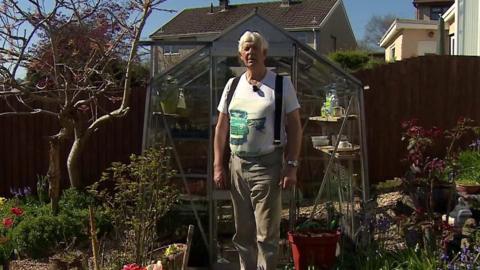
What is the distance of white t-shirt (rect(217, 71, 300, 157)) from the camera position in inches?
149

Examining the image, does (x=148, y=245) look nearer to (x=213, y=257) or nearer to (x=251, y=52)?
(x=213, y=257)

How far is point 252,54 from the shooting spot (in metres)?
3.77

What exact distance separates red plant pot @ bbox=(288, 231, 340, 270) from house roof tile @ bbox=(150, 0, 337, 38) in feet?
88.7

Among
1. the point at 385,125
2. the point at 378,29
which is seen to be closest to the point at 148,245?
the point at 385,125

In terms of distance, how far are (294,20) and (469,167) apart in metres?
25.2

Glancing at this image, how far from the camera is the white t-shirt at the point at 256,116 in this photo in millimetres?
3777

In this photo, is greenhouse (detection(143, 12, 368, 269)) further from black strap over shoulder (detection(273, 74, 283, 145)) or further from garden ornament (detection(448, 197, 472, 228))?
black strap over shoulder (detection(273, 74, 283, 145))

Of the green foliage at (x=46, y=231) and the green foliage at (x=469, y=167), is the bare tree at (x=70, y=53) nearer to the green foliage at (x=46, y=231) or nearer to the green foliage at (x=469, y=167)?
the green foliage at (x=46, y=231)

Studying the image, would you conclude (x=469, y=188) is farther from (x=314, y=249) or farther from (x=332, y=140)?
(x=314, y=249)

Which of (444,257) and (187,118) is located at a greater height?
(187,118)

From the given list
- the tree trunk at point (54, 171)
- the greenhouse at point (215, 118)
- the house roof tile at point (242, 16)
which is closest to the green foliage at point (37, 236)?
the tree trunk at point (54, 171)

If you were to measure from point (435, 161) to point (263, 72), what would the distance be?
1.75 meters

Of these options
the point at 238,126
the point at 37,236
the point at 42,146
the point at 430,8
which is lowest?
the point at 37,236

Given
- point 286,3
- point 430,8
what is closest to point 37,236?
point 286,3
